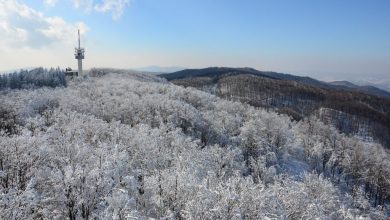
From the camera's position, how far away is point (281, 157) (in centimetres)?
8269

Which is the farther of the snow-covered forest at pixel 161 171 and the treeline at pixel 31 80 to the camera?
the treeline at pixel 31 80

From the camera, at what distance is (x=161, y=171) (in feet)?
107

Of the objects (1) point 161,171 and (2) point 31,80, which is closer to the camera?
(1) point 161,171

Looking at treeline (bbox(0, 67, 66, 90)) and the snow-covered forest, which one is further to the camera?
treeline (bbox(0, 67, 66, 90))

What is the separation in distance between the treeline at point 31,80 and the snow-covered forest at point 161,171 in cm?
6517

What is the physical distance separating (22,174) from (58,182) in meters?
7.55

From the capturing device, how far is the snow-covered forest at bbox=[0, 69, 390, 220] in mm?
24109

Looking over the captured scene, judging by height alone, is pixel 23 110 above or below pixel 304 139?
above

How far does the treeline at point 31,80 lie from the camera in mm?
151125

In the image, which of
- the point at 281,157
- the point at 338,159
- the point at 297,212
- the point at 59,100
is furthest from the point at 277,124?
the point at 297,212

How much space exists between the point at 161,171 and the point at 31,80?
149180mm

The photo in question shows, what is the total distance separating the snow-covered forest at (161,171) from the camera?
2411 centimetres

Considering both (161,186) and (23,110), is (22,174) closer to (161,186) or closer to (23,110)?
(161,186)

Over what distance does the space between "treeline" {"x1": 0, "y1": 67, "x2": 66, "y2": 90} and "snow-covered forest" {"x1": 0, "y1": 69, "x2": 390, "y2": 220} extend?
6517 cm
